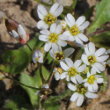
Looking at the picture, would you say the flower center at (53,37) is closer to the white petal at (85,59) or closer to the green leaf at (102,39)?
the white petal at (85,59)

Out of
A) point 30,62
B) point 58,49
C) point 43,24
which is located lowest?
point 30,62

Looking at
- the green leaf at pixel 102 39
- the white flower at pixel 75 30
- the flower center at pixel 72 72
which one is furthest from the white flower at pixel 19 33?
the green leaf at pixel 102 39

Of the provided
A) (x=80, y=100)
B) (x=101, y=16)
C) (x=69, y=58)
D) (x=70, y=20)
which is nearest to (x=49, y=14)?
(x=70, y=20)

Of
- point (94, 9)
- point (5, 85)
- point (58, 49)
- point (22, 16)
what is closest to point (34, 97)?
Result: point (5, 85)

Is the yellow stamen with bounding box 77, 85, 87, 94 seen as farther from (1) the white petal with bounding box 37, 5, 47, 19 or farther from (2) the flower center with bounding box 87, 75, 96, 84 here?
(1) the white petal with bounding box 37, 5, 47, 19

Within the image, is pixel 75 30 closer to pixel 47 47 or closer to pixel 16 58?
pixel 47 47

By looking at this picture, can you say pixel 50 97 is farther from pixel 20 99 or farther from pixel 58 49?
pixel 58 49

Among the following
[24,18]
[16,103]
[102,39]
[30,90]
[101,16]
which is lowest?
[16,103]
